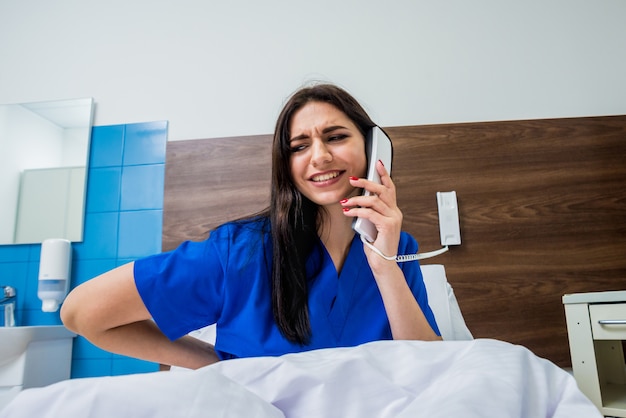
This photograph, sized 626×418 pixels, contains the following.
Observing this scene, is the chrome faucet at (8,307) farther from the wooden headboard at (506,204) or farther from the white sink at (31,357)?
the wooden headboard at (506,204)

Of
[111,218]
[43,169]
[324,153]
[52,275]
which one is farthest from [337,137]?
[43,169]

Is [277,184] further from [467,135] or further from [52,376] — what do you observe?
[52,376]

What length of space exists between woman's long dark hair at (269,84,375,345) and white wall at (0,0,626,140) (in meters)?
1.03

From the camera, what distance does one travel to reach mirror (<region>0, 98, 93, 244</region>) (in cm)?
233

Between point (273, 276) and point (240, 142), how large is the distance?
3.90ft

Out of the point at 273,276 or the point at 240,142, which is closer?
the point at 273,276

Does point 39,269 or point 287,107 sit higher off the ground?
point 287,107

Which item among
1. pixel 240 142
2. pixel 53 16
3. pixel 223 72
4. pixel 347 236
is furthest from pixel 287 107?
pixel 53 16

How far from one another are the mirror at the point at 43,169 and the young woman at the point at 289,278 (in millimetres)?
1480

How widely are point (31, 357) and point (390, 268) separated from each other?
167 cm

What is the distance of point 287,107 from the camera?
120 centimetres

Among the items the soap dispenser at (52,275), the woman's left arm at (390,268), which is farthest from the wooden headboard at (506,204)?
the woman's left arm at (390,268)

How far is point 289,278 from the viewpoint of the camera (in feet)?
3.49

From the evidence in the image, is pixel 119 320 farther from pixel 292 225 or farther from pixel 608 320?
pixel 608 320
